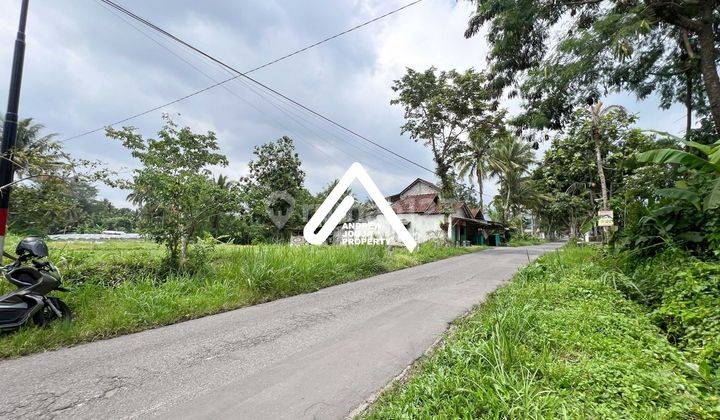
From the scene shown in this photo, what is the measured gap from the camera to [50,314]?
13.6 ft

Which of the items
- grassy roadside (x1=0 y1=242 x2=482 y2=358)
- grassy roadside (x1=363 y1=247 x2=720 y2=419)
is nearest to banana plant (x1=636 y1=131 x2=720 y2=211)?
grassy roadside (x1=363 y1=247 x2=720 y2=419)

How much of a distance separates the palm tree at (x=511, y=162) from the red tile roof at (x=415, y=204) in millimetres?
8801

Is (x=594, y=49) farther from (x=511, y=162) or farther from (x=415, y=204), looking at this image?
(x=511, y=162)

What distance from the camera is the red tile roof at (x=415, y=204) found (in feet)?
80.8

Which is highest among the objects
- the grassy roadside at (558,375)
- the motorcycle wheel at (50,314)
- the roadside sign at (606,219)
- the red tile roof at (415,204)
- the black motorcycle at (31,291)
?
the red tile roof at (415,204)

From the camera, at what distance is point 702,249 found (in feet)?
14.8

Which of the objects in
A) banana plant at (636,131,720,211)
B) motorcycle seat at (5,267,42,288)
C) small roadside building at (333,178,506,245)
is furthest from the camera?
small roadside building at (333,178,506,245)

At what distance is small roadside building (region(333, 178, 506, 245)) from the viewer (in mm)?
22906

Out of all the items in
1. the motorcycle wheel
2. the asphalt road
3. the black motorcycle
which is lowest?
the asphalt road

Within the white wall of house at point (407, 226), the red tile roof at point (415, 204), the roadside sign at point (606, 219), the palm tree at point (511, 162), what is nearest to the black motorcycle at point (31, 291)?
the roadside sign at point (606, 219)

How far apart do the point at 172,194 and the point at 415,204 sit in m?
21.1

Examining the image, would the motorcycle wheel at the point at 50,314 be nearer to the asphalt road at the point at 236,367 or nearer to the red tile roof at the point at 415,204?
the asphalt road at the point at 236,367

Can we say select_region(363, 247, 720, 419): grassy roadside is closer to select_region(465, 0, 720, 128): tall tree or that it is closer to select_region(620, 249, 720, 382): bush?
select_region(620, 249, 720, 382): bush

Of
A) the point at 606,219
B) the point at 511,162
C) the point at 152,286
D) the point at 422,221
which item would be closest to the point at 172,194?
the point at 152,286
